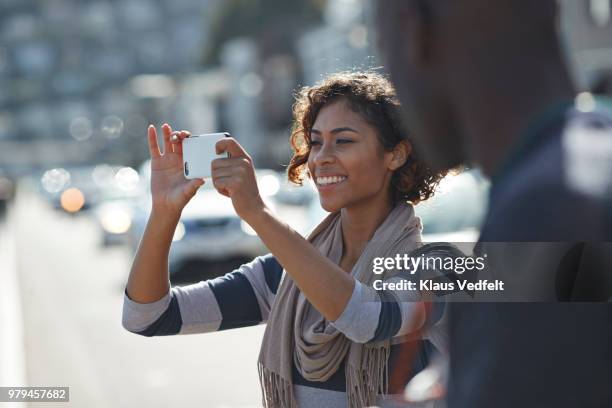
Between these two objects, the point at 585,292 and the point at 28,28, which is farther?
the point at 28,28

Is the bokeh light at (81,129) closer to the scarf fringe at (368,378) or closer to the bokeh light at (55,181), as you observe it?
the bokeh light at (55,181)

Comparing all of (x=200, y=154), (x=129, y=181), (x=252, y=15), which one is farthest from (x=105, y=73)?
(x=200, y=154)

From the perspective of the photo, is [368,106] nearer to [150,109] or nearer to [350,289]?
[350,289]

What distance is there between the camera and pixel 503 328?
1.10 m

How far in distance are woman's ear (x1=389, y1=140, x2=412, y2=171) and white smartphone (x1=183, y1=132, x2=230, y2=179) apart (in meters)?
0.46

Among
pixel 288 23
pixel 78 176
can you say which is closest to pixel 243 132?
pixel 288 23

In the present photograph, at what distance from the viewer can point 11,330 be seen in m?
10.2

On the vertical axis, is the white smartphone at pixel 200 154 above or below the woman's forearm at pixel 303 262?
above

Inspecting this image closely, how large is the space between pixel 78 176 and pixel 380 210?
43.9 metres

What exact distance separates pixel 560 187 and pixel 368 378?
1262 mm

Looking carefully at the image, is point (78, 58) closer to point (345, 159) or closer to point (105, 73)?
point (105, 73)

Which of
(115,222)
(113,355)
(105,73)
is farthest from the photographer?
(105,73)

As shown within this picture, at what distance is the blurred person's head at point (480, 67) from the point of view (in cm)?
116

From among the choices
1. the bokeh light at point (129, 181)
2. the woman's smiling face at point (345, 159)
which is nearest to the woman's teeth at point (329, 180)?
the woman's smiling face at point (345, 159)
